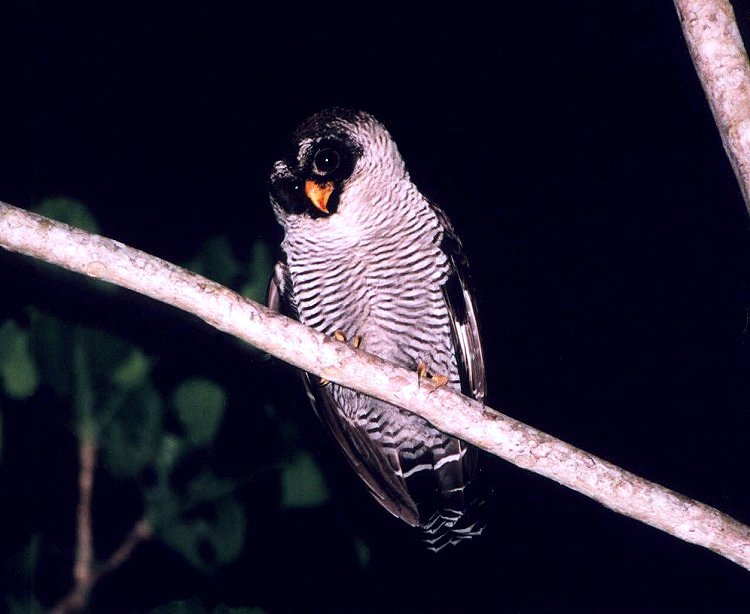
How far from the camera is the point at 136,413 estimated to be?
185cm

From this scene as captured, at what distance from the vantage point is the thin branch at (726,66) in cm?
148

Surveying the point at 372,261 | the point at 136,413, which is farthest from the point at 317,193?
the point at 136,413

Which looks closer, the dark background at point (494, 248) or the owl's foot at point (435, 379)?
the owl's foot at point (435, 379)

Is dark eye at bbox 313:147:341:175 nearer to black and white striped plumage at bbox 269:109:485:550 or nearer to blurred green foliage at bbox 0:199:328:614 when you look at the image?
black and white striped plumage at bbox 269:109:485:550

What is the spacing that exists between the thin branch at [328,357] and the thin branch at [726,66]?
685mm

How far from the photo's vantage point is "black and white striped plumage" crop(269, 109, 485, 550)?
209 centimetres

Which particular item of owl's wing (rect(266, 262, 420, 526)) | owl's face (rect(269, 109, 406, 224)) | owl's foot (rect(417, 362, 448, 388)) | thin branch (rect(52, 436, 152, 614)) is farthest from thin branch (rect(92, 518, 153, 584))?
owl's face (rect(269, 109, 406, 224))

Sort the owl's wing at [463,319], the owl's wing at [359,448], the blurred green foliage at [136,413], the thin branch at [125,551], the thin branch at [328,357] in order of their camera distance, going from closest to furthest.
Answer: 1. the thin branch at [328,357]
2. the blurred green foliage at [136,413]
3. the thin branch at [125,551]
4. the owl's wing at [463,319]
5. the owl's wing at [359,448]

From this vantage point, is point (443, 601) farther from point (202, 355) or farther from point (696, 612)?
point (202, 355)

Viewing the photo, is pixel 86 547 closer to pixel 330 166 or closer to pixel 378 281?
pixel 378 281

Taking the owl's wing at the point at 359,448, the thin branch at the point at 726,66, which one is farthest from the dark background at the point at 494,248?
the thin branch at the point at 726,66

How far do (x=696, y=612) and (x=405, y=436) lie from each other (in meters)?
1.49

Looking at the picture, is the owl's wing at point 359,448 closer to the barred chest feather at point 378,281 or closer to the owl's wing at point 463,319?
the barred chest feather at point 378,281

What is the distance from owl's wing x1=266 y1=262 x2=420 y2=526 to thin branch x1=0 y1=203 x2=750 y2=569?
722 millimetres
